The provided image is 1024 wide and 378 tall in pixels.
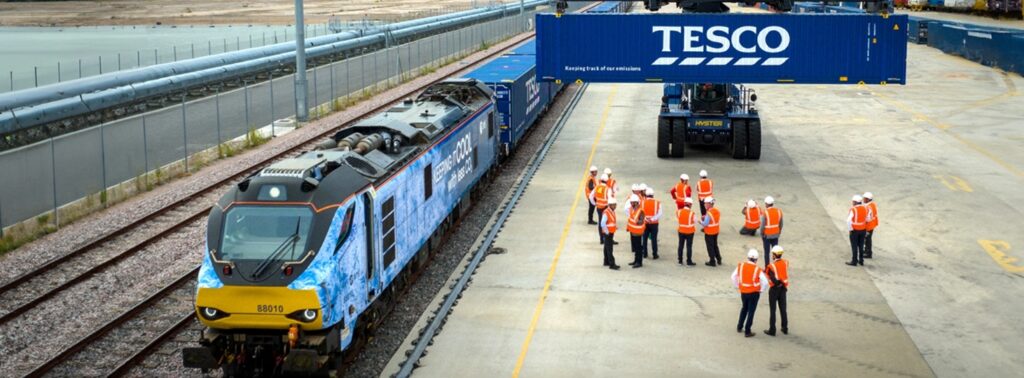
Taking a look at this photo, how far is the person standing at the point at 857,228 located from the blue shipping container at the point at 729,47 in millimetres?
9043

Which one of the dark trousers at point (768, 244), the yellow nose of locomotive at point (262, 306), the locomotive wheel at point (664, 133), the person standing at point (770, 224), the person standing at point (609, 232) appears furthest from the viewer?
the locomotive wheel at point (664, 133)

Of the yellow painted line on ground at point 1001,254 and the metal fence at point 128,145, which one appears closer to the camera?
the yellow painted line on ground at point 1001,254

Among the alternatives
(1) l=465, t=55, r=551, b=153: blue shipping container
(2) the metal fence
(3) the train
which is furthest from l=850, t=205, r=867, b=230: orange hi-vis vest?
(2) the metal fence

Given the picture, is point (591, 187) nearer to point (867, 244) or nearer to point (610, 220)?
point (610, 220)

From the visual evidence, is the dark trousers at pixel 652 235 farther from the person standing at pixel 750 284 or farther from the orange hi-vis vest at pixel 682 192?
the person standing at pixel 750 284

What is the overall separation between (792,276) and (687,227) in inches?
91.2

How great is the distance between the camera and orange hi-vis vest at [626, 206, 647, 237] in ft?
72.3

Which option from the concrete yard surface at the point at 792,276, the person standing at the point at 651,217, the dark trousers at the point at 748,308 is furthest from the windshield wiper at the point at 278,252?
→ the person standing at the point at 651,217

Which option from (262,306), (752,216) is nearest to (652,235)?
(752,216)

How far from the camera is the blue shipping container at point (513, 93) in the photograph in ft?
111

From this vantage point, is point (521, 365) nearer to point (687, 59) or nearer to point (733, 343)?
point (733, 343)

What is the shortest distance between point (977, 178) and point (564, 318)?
1889 cm

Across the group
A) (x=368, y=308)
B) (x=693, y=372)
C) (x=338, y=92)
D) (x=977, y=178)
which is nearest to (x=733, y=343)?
(x=693, y=372)

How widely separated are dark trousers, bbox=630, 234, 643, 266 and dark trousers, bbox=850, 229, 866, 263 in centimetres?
445
